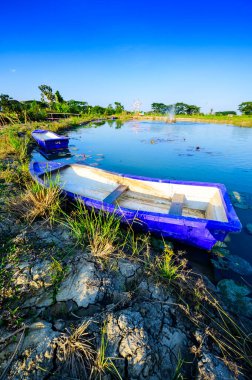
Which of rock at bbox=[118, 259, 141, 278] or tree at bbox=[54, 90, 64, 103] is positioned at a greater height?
tree at bbox=[54, 90, 64, 103]

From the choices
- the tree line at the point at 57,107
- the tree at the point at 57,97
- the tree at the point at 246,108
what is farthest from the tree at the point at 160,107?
the tree at the point at 57,97

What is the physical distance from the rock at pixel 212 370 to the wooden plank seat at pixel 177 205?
7.11 feet

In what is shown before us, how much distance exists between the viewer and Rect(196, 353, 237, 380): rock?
139 cm

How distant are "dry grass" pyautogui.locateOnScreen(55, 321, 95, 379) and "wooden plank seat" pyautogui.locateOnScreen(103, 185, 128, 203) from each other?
2.53 meters

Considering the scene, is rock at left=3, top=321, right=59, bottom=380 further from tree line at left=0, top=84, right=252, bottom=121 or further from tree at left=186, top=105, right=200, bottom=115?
tree at left=186, top=105, right=200, bottom=115

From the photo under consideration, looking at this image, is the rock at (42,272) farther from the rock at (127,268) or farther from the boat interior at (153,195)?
the boat interior at (153,195)

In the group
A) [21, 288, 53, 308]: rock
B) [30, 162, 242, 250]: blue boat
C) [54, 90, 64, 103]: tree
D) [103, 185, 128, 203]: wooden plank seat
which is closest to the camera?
[21, 288, 53, 308]: rock

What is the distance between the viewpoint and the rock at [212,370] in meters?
1.39

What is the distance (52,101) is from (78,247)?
37.7 metres

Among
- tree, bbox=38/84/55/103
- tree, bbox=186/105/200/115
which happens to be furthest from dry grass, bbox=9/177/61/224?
tree, bbox=186/105/200/115

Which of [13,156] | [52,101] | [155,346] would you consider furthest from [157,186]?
[52,101]

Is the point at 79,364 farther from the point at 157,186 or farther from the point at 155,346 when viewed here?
the point at 157,186

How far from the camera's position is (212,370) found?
56.0 inches

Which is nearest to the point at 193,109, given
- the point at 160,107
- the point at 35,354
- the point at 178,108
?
the point at 178,108
